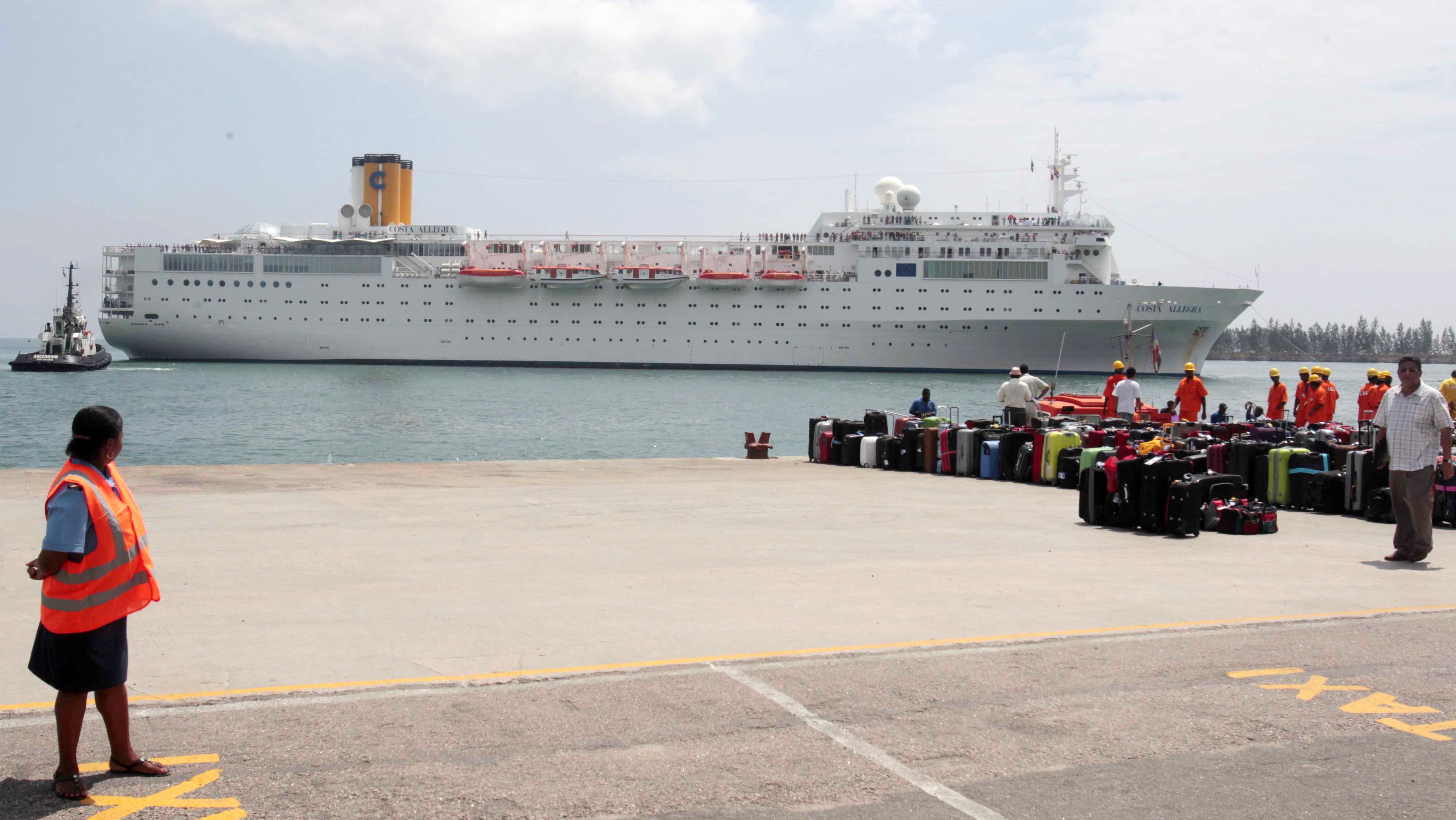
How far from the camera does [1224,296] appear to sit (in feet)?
219

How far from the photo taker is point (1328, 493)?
36.4 feet

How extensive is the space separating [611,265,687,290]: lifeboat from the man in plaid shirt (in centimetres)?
6185

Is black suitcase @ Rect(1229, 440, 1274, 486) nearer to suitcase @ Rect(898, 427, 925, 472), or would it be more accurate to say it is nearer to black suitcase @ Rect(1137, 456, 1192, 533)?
black suitcase @ Rect(1137, 456, 1192, 533)

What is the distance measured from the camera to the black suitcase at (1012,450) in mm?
14188

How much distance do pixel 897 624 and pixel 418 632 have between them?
8.18 ft

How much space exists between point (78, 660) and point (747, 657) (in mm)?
2797

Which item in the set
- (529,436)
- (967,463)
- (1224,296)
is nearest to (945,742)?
(967,463)

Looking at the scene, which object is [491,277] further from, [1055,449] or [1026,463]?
[1055,449]

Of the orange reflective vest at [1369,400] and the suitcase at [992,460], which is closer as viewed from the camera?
the suitcase at [992,460]

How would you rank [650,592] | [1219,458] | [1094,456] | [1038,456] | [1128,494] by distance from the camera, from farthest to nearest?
[1038,456], [1219,458], [1094,456], [1128,494], [650,592]

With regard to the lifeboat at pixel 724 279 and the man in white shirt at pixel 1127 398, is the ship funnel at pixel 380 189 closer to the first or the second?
the lifeboat at pixel 724 279

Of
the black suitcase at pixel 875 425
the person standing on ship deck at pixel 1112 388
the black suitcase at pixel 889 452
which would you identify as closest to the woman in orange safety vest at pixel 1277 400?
the person standing on ship deck at pixel 1112 388

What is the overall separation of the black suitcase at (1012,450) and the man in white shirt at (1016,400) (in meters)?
2.41

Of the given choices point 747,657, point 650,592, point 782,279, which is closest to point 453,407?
point 782,279
